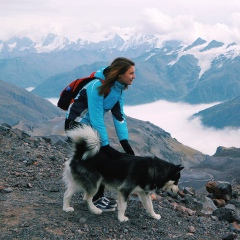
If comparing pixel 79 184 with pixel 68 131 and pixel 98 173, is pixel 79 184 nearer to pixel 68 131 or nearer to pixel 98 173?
pixel 98 173

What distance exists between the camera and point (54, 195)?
1150 cm

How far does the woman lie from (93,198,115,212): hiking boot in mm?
1878

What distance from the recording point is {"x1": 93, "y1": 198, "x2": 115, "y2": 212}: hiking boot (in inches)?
395

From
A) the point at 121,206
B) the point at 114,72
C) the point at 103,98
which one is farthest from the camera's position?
the point at 121,206

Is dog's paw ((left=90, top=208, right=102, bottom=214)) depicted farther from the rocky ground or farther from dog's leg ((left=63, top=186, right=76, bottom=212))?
dog's leg ((left=63, top=186, right=76, bottom=212))

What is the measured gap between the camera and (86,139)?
870 centimetres

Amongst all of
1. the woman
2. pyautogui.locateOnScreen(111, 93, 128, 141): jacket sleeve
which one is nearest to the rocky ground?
the woman

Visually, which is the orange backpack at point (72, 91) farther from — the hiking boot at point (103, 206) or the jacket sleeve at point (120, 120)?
the hiking boot at point (103, 206)

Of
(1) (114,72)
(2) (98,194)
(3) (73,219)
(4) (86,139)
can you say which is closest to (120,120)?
(4) (86,139)

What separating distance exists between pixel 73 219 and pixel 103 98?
10.5 feet

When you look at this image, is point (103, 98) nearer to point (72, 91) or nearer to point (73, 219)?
point (72, 91)

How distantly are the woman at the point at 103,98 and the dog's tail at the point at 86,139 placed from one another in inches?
5.6

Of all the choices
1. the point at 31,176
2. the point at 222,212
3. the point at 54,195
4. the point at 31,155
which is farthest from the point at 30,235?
the point at 31,155

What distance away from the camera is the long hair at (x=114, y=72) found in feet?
27.5
